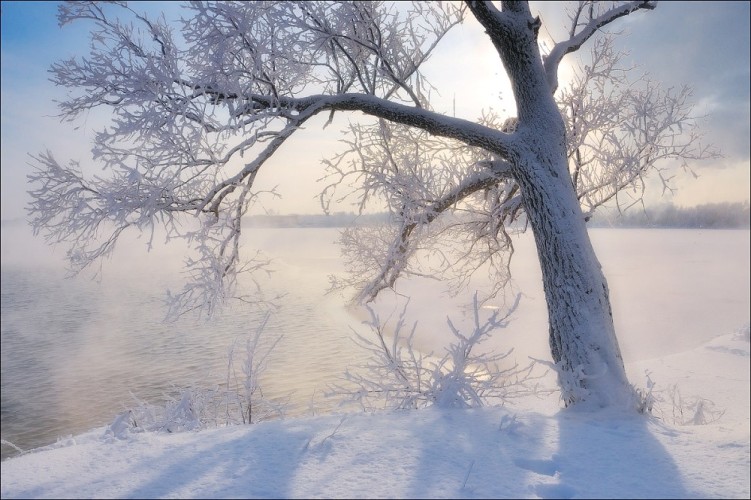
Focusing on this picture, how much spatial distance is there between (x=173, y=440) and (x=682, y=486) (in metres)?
3.01

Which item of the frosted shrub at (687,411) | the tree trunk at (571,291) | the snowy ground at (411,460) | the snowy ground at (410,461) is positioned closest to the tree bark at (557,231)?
the tree trunk at (571,291)

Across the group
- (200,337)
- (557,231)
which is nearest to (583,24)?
(557,231)

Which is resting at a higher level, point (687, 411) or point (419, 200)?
point (419, 200)

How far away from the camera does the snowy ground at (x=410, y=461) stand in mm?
2574

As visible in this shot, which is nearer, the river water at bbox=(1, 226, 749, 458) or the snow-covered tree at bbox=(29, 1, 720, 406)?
the snow-covered tree at bbox=(29, 1, 720, 406)

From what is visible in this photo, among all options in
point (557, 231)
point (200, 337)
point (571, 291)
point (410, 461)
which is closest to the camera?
point (410, 461)

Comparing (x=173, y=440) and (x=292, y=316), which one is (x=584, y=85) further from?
(x=292, y=316)

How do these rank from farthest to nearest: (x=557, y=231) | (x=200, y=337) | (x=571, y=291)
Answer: (x=200, y=337), (x=557, y=231), (x=571, y=291)

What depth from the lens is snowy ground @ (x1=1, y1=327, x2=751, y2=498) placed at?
Answer: 257 cm

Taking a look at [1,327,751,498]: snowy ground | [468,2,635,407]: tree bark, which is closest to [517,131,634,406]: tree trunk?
[468,2,635,407]: tree bark

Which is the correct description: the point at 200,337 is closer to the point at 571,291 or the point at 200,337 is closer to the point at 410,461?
the point at 571,291

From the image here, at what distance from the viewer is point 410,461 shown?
9.40ft

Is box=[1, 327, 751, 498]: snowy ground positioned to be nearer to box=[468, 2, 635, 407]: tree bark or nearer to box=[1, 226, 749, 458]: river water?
box=[468, 2, 635, 407]: tree bark

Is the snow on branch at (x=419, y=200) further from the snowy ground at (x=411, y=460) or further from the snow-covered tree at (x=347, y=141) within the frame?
the snowy ground at (x=411, y=460)
